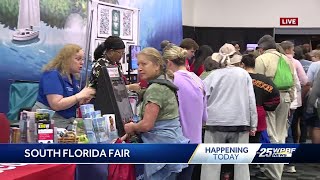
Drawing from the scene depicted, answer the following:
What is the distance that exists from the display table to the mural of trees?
6.77 ft

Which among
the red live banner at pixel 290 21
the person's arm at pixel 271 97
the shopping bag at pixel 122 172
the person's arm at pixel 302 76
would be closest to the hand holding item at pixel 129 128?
the shopping bag at pixel 122 172

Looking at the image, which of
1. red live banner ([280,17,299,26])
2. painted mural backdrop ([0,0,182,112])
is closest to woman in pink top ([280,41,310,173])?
painted mural backdrop ([0,0,182,112])

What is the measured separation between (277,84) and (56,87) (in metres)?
2.84

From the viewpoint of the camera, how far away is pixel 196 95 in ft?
12.2

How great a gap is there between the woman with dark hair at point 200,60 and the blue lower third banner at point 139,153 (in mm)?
3108

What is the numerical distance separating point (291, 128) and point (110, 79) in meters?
4.09

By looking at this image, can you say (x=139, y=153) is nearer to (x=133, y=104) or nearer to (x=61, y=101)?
(x=61, y=101)

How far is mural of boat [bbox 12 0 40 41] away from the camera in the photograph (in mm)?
4652

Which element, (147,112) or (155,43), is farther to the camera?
(155,43)

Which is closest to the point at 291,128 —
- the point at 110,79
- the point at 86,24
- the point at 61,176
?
the point at 86,24

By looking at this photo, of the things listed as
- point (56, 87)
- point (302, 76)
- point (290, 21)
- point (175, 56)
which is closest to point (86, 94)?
point (56, 87)

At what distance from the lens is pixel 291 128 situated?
22.5 ft

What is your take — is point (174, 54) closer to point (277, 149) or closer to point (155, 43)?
point (277, 149)

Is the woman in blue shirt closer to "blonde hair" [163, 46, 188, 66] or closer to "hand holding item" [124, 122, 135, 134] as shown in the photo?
"hand holding item" [124, 122, 135, 134]
